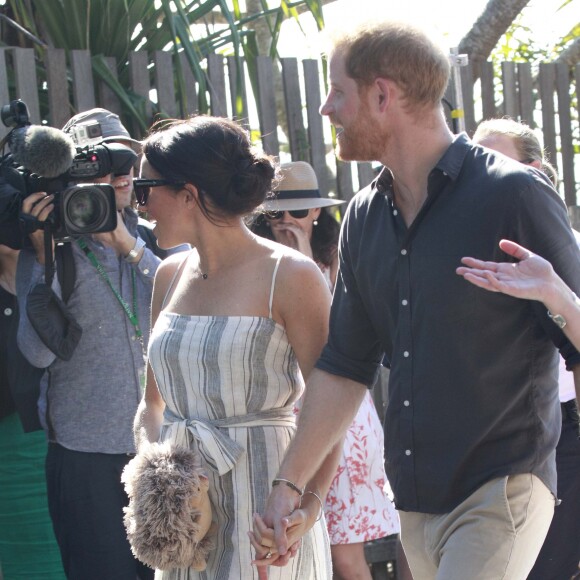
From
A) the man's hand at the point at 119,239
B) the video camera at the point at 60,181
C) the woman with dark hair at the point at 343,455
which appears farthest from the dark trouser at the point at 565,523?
the video camera at the point at 60,181

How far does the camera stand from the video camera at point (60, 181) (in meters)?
3.70

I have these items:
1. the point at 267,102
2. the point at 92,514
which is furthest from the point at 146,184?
the point at 267,102

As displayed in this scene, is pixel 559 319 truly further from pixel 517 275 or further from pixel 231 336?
pixel 231 336

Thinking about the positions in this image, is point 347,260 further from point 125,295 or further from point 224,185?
point 125,295

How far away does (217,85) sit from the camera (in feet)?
17.4

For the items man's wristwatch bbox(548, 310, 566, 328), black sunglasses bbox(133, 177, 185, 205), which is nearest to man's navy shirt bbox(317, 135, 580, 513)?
man's wristwatch bbox(548, 310, 566, 328)

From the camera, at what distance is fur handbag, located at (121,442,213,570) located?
2.83 meters

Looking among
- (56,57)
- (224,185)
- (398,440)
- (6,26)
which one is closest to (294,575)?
(398,440)

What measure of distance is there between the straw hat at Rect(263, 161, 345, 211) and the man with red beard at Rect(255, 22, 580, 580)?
2.17 metres

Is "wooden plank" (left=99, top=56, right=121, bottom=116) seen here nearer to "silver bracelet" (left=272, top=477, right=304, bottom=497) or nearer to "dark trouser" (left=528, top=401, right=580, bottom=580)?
"dark trouser" (left=528, top=401, right=580, bottom=580)

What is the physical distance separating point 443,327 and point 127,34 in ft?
10.2

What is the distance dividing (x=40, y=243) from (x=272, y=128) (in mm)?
1740

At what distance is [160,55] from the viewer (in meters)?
5.14

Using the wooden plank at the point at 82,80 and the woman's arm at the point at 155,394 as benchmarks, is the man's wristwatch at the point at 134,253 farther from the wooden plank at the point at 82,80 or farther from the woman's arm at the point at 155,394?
the wooden plank at the point at 82,80
